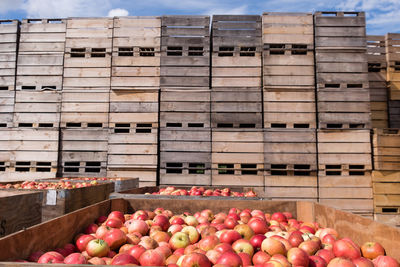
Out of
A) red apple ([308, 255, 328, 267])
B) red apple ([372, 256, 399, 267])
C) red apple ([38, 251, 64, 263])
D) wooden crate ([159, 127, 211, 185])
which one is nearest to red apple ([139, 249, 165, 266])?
red apple ([38, 251, 64, 263])

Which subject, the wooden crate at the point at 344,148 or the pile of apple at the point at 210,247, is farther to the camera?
the wooden crate at the point at 344,148

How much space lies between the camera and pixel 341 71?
22.1ft

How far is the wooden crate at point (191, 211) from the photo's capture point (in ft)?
5.41

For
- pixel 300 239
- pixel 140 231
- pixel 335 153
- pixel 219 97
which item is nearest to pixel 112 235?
pixel 140 231

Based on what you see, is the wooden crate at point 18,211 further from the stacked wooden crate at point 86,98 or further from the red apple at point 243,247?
the stacked wooden crate at point 86,98

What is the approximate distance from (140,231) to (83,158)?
4.72 meters

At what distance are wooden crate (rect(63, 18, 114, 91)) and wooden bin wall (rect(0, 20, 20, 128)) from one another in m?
1.13

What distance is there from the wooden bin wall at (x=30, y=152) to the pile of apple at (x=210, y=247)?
15.2 ft

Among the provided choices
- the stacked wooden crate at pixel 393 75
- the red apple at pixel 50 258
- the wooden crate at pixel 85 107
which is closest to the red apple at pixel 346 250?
the red apple at pixel 50 258

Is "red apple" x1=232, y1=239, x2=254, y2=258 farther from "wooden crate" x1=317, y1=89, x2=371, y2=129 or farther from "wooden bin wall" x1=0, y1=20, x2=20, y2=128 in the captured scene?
"wooden bin wall" x1=0, y1=20, x2=20, y2=128

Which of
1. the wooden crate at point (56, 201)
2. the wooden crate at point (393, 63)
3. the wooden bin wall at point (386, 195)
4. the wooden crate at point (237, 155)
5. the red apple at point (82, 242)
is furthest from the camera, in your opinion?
the wooden crate at point (393, 63)

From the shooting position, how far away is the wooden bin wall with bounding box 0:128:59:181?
21.9ft

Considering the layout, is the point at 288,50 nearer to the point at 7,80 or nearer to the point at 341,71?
the point at 341,71

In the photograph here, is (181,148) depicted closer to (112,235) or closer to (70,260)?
(112,235)
